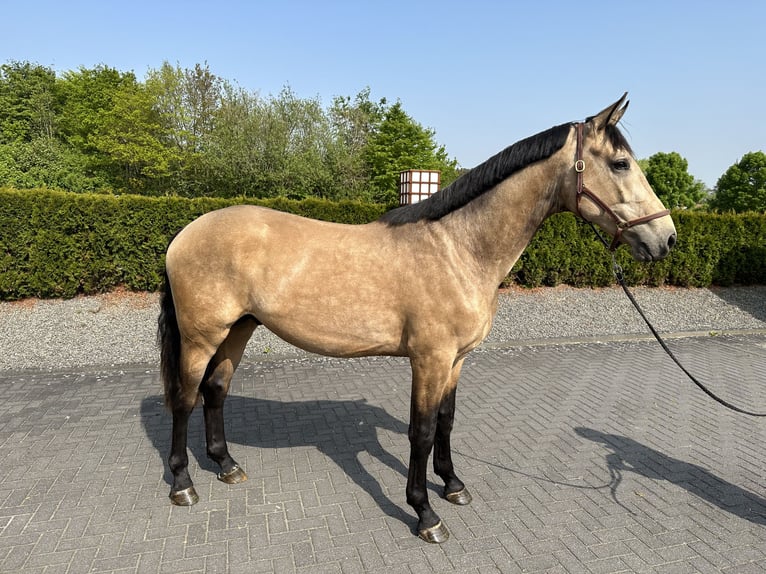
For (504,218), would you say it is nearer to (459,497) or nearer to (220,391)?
(459,497)

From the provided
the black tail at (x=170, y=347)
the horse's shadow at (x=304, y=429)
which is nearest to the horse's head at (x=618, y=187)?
the horse's shadow at (x=304, y=429)

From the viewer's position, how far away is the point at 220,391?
3287 millimetres

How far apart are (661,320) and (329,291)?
9030mm

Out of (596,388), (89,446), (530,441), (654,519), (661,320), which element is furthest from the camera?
(661,320)

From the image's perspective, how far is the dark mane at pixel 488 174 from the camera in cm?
234

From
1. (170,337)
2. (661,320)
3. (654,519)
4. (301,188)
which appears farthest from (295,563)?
(301,188)

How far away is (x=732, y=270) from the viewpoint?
1091 centimetres

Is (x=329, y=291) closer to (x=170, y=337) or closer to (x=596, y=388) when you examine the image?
(x=170, y=337)

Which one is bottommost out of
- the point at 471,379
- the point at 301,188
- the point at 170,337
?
the point at 471,379

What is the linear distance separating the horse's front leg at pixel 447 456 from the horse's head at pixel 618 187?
4.47ft

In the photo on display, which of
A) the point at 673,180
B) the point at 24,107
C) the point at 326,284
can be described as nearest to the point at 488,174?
the point at 326,284

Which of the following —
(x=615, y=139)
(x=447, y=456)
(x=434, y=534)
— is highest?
(x=615, y=139)

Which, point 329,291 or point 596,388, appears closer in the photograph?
point 329,291

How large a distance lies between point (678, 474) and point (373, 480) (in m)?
2.45
